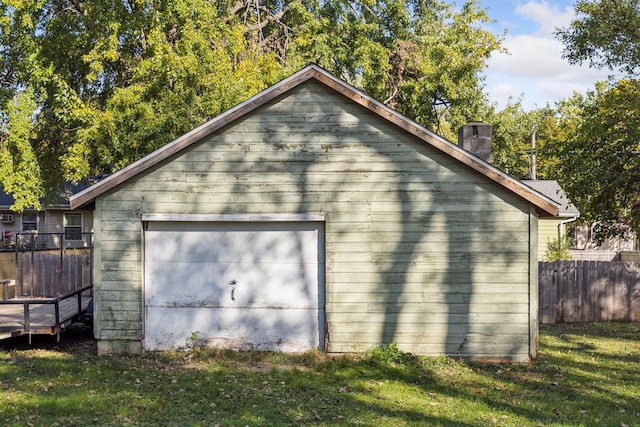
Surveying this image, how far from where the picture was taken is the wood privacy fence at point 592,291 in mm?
16047

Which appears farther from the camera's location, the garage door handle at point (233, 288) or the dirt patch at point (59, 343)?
the dirt patch at point (59, 343)

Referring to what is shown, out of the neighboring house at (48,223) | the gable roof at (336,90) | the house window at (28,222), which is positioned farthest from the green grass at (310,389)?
the house window at (28,222)

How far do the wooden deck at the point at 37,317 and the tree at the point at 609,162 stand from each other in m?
13.3

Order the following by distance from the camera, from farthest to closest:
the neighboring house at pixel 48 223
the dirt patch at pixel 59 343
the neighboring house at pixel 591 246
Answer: the neighboring house at pixel 48 223, the neighboring house at pixel 591 246, the dirt patch at pixel 59 343

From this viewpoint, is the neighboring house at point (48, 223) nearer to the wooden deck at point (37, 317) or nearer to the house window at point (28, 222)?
the house window at point (28, 222)

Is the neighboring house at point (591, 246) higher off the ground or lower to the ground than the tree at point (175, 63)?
lower

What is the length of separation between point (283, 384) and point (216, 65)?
1382 cm

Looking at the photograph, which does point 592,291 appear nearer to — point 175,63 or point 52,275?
point 175,63

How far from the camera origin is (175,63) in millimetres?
19469

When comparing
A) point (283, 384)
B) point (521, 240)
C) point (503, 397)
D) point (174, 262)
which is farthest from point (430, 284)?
point (174, 262)

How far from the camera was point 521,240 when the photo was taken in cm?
1097

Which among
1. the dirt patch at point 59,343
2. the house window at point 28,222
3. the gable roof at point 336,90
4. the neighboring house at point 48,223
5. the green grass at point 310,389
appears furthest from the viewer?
the house window at point 28,222

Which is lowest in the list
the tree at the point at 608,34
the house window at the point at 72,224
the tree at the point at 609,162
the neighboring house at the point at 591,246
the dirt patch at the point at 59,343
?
the dirt patch at the point at 59,343

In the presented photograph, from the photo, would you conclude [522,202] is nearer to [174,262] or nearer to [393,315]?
[393,315]
